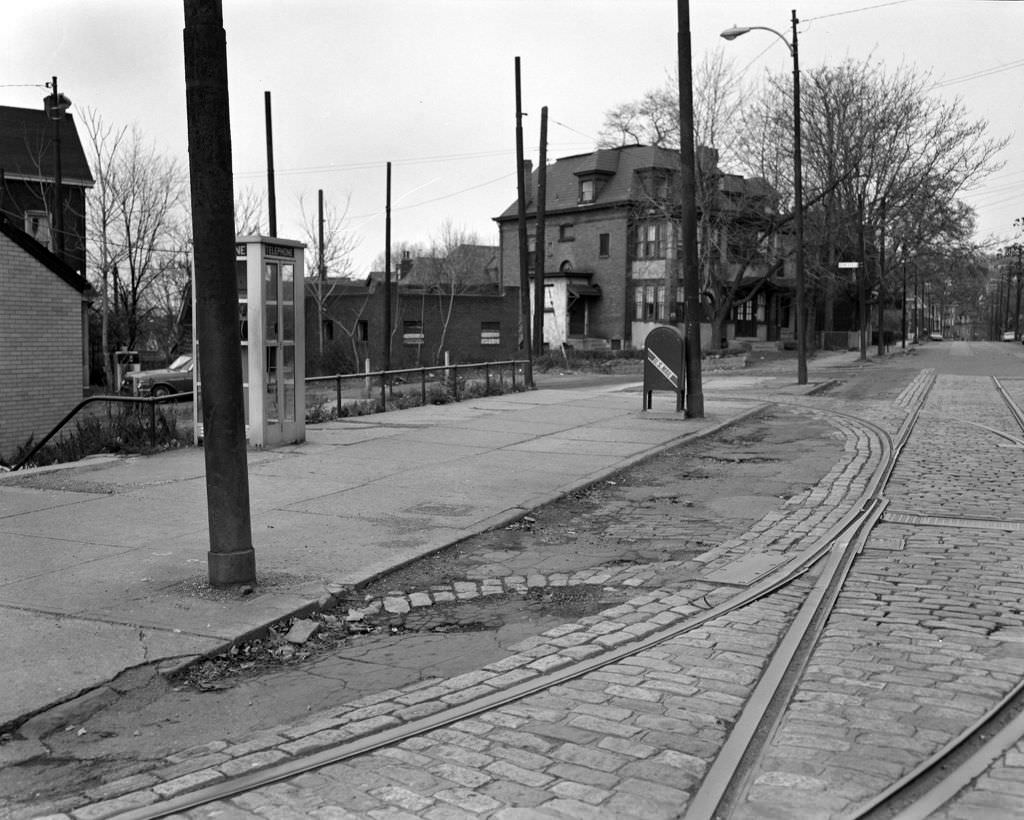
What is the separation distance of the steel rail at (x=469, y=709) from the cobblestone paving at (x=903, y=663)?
479mm

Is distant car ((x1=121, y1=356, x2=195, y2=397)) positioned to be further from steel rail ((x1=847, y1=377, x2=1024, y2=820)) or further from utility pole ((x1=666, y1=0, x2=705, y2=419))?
steel rail ((x1=847, y1=377, x2=1024, y2=820))

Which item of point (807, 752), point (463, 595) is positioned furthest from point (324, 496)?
point (807, 752)

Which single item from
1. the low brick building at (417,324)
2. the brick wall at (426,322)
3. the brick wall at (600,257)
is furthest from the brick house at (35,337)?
the brick wall at (600,257)

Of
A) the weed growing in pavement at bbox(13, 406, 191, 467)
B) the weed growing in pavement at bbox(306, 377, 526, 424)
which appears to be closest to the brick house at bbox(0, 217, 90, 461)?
the weed growing in pavement at bbox(13, 406, 191, 467)

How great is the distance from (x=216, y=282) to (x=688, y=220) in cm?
1217

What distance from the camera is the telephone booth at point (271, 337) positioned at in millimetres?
12875

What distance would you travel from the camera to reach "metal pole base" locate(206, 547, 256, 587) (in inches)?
262

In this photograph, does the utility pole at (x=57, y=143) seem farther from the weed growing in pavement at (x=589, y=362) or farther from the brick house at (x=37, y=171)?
the weed growing in pavement at (x=589, y=362)

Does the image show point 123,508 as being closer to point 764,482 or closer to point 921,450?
point 764,482

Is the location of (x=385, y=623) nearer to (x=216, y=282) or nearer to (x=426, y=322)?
(x=216, y=282)

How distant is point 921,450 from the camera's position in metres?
14.0

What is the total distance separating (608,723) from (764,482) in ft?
24.7

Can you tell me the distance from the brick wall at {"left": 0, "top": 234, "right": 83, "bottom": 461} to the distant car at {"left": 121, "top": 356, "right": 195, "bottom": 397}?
11584mm

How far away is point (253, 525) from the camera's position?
8664 mm
